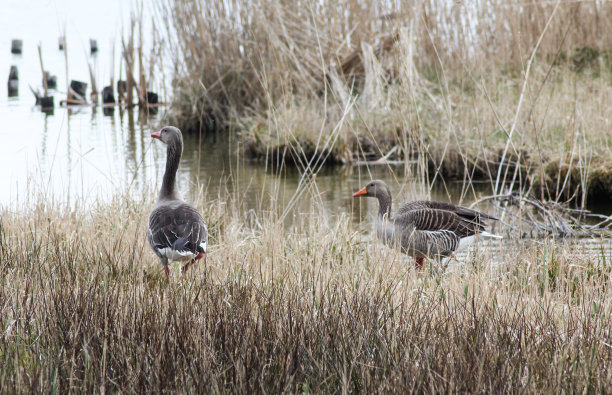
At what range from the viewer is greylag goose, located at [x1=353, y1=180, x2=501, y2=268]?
6734 mm

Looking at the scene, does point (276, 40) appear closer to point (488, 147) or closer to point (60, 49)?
point (488, 147)

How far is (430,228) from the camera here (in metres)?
6.73

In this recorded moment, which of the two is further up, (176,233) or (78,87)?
(78,87)

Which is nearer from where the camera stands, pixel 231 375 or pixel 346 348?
pixel 231 375

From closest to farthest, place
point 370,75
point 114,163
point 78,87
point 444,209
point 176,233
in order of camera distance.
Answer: point 176,233 < point 444,209 < point 114,163 < point 370,75 < point 78,87

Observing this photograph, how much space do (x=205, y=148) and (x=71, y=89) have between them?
6.66 m

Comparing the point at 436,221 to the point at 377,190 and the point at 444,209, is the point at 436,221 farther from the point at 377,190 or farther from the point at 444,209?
the point at 377,190

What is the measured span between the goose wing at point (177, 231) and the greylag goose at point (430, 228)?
1.82m

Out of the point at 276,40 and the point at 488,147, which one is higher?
the point at 276,40

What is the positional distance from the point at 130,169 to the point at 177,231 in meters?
3.85

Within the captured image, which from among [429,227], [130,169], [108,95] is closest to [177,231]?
[429,227]

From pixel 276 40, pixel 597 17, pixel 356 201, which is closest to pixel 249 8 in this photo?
pixel 276 40

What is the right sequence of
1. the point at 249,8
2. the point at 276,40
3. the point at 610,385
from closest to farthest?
the point at 610,385, the point at 276,40, the point at 249,8

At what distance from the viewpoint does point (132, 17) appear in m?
16.9
